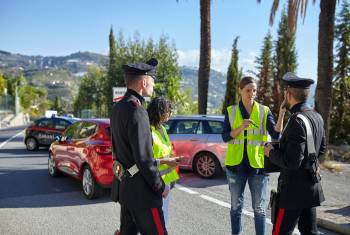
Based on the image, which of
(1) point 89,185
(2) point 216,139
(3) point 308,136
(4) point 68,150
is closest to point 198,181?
(2) point 216,139

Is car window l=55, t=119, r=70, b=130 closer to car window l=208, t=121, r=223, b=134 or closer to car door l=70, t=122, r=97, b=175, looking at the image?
car door l=70, t=122, r=97, b=175

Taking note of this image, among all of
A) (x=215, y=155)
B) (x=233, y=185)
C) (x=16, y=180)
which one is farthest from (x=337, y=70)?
(x=233, y=185)

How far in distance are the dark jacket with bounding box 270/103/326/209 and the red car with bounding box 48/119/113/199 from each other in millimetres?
4358

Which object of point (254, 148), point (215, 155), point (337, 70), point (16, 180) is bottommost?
point (16, 180)

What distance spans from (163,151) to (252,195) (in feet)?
4.30

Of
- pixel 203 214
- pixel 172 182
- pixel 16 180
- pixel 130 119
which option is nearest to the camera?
pixel 130 119

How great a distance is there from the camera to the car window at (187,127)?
9.84m

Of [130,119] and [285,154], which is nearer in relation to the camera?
[130,119]

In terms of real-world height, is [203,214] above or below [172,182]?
below

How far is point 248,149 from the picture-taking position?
14.2 ft

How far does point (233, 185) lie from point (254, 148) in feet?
1.53

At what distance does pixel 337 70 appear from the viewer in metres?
29.1

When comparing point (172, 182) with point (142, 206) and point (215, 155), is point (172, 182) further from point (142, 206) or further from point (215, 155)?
point (215, 155)

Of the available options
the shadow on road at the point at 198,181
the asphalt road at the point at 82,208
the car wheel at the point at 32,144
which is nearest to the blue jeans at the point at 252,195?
the asphalt road at the point at 82,208
